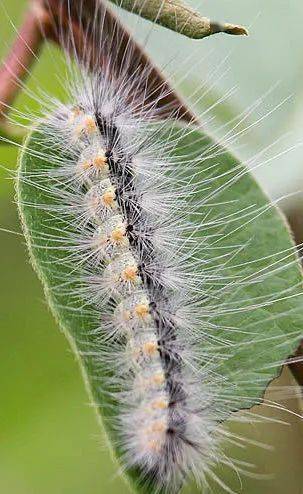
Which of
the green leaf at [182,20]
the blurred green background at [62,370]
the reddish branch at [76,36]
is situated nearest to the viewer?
the green leaf at [182,20]

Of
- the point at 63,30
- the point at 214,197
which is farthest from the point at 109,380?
the point at 63,30

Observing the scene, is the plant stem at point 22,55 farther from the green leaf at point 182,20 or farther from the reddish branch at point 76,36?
the green leaf at point 182,20

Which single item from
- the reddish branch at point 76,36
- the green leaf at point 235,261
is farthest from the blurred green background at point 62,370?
the green leaf at point 235,261

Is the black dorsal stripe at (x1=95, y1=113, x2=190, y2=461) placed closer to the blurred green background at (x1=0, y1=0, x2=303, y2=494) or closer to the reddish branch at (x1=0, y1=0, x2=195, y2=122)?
the reddish branch at (x1=0, y1=0, x2=195, y2=122)

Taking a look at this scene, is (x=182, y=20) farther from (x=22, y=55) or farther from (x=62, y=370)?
(x=62, y=370)

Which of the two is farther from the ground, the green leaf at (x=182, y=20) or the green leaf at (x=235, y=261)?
the green leaf at (x=182, y=20)

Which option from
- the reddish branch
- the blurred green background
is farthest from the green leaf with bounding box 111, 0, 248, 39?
the blurred green background

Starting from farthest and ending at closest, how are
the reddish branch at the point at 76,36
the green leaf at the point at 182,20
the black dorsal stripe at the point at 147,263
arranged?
the reddish branch at the point at 76,36
the black dorsal stripe at the point at 147,263
the green leaf at the point at 182,20
